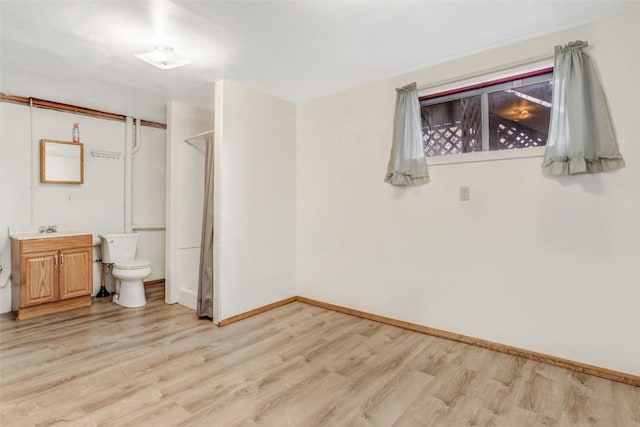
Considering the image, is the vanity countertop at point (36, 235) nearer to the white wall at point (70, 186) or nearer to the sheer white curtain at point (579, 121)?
the white wall at point (70, 186)

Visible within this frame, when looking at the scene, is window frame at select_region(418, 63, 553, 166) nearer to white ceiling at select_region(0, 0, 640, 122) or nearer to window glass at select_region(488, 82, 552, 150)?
window glass at select_region(488, 82, 552, 150)

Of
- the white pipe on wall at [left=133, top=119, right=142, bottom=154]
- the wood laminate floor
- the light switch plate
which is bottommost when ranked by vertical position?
the wood laminate floor

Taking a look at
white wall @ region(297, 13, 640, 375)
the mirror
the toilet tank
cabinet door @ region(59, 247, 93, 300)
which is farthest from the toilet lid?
white wall @ region(297, 13, 640, 375)

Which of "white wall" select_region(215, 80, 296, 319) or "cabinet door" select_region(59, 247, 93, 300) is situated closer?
"white wall" select_region(215, 80, 296, 319)

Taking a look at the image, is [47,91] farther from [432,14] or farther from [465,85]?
→ [465,85]

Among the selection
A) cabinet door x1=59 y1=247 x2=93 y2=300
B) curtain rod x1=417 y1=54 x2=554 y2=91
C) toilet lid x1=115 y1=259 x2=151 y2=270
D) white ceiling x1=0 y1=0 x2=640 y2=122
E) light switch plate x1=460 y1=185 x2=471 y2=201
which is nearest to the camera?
white ceiling x1=0 y1=0 x2=640 y2=122

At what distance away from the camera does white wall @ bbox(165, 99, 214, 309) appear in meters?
3.64

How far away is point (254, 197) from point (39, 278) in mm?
2225

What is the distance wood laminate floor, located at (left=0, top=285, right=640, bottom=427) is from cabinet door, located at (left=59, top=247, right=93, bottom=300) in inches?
18.7

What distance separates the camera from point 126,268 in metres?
3.50

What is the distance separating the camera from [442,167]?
9.05 feet

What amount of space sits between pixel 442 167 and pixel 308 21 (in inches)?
61.2

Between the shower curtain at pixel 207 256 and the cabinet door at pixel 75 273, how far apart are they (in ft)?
4.34

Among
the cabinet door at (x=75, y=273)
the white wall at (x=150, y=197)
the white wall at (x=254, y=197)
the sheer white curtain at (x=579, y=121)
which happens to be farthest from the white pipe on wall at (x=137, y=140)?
the sheer white curtain at (x=579, y=121)
